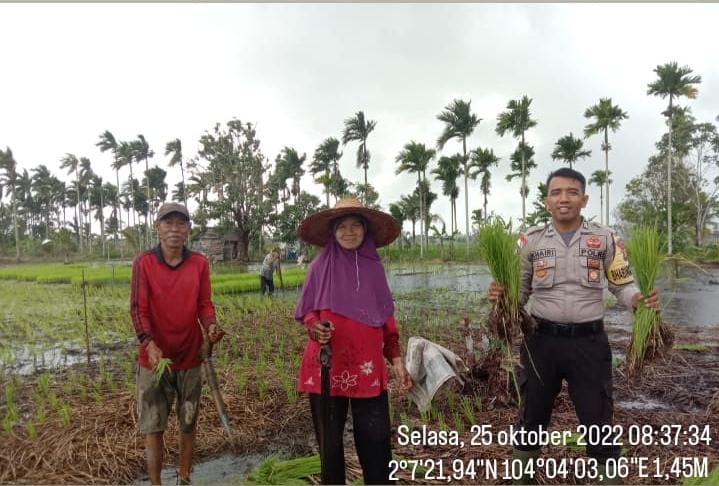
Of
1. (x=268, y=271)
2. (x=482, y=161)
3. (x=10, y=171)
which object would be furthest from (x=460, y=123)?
(x=10, y=171)

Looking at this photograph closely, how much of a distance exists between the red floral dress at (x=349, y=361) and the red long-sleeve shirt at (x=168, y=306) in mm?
802

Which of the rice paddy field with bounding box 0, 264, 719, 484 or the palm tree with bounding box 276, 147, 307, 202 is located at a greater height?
the palm tree with bounding box 276, 147, 307, 202

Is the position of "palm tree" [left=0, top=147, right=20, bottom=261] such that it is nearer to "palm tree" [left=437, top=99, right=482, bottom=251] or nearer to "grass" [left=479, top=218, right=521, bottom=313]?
"palm tree" [left=437, top=99, right=482, bottom=251]

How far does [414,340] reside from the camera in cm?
349

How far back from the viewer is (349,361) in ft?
6.53

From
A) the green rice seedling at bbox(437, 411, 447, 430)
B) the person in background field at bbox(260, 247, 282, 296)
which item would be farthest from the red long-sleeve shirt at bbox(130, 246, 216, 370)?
the person in background field at bbox(260, 247, 282, 296)

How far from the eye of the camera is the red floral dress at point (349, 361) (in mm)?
1980

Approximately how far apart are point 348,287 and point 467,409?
5.94 feet

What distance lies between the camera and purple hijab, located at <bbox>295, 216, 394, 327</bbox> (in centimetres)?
201

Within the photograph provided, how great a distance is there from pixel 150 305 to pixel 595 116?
3221 centimetres

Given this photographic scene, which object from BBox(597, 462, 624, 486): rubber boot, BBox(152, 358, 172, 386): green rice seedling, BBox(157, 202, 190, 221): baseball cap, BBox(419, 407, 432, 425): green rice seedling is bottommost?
BBox(419, 407, 432, 425): green rice seedling

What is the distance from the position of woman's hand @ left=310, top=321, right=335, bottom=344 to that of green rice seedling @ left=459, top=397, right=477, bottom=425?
5.90ft

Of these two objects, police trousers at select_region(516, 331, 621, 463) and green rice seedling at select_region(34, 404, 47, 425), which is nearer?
police trousers at select_region(516, 331, 621, 463)

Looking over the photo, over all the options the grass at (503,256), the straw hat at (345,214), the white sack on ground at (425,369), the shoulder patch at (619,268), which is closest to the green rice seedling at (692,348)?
the white sack on ground at (425,369)
